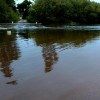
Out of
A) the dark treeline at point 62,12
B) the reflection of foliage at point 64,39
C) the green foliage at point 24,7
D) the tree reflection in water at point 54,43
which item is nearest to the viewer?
the tree reflection in water at point 54,43

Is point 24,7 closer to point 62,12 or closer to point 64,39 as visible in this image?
point 62,12

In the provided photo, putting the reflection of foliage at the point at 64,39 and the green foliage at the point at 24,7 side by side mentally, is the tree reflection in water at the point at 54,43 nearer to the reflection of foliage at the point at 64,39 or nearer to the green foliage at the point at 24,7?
the reflection of foliage at the point at 64,39

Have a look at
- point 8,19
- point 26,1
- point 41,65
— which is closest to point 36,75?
point 41,65

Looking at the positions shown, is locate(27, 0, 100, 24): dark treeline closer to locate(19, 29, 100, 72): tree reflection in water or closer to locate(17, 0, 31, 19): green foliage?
locate(17, 0, 31, 19): green foliage

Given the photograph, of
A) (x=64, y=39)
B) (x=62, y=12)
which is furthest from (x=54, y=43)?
(x=62, y=12)

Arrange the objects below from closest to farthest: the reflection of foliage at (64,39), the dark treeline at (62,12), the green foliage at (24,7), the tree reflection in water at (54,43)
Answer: the tree reflection in water at (54,43)
the reflection of foliage at (64,39)
the dark treeline at (62,12)
the green foliage at (24,7)

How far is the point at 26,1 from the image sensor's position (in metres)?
132

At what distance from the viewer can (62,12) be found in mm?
89562

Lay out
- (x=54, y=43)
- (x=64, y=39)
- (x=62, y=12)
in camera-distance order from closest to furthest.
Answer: (x=54, y=43), (x=64, y=39), (x=62, y=12)

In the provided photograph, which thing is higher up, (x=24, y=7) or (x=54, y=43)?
(x=24, y=7)

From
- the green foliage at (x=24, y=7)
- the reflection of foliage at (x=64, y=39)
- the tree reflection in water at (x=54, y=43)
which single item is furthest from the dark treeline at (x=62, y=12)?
the tree reflection in water at (x=54, y=43)

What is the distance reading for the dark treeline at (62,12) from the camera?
283 feet

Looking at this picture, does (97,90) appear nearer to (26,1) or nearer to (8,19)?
(8,19)

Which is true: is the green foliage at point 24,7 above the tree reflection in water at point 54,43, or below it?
above
